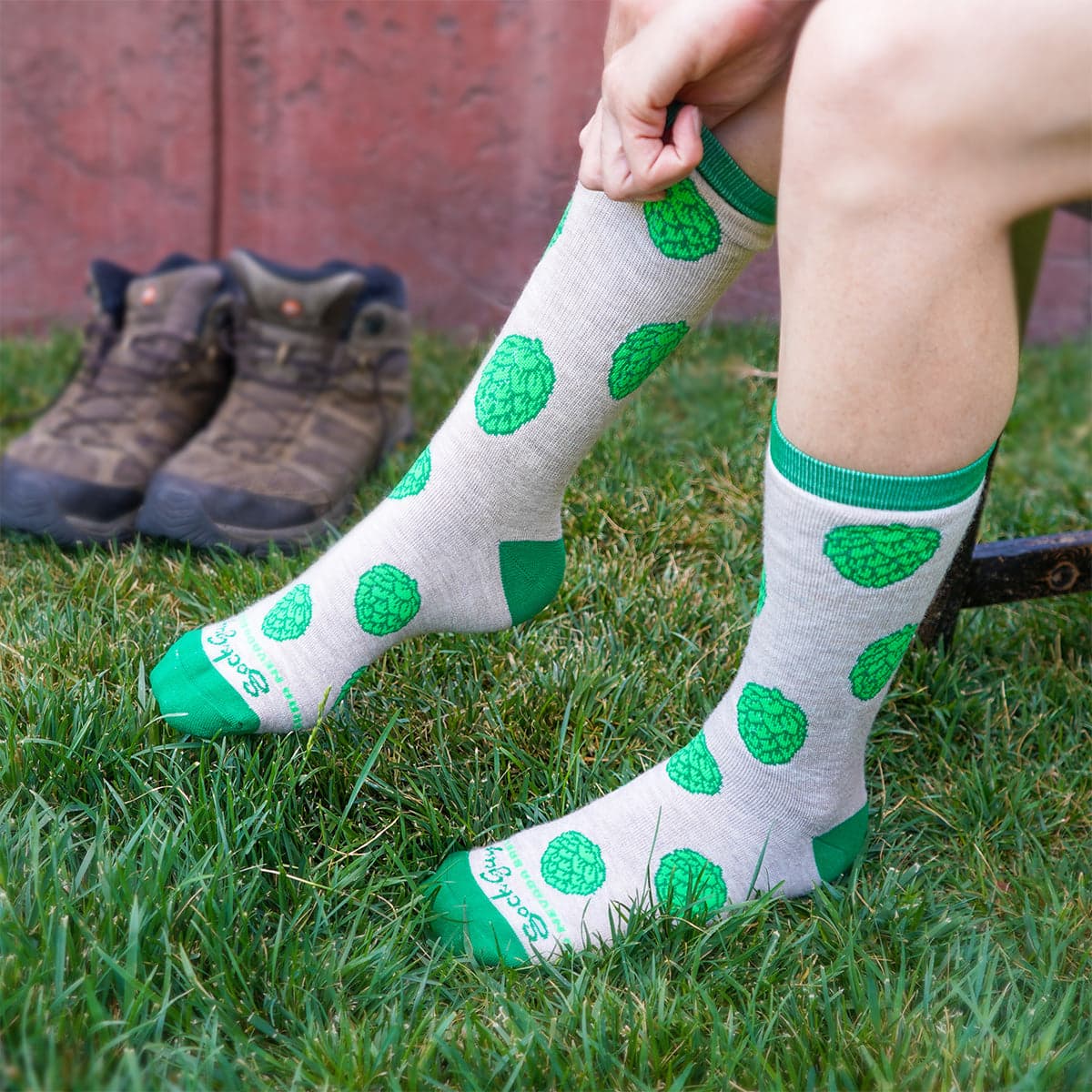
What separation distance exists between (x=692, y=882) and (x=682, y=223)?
0.48m

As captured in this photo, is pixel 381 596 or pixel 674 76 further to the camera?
pixel 381 596

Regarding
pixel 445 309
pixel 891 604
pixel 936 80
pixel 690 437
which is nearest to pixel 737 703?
pixel 891 604

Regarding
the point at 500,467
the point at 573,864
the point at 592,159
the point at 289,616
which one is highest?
the point at 592,159

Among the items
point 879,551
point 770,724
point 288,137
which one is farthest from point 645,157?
point 288,137

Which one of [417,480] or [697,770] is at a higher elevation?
[417,480]

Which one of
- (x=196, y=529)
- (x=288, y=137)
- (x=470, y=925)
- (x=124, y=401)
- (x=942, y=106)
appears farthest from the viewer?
(x=288, y=137)

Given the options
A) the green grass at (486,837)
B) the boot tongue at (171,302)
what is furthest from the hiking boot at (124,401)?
the green grass at (486,837)

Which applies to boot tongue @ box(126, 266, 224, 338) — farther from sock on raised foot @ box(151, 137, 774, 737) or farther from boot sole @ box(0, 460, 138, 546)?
sock on raised foot @ box(151, 137, 774, 737)

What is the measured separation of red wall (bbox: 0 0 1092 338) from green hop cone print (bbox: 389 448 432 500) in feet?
3.77

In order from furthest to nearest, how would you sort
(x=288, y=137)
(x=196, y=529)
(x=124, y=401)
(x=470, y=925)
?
1. (x=288, y=137)
2. (x=124, y=401)
3. (x=196, y=529)
4. (x=470, y=925)

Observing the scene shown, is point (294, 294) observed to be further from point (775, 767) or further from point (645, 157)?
point (775, 767)

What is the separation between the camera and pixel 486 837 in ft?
2.97

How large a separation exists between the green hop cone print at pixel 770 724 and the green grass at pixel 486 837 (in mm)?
115

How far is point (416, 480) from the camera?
2.90 ft
